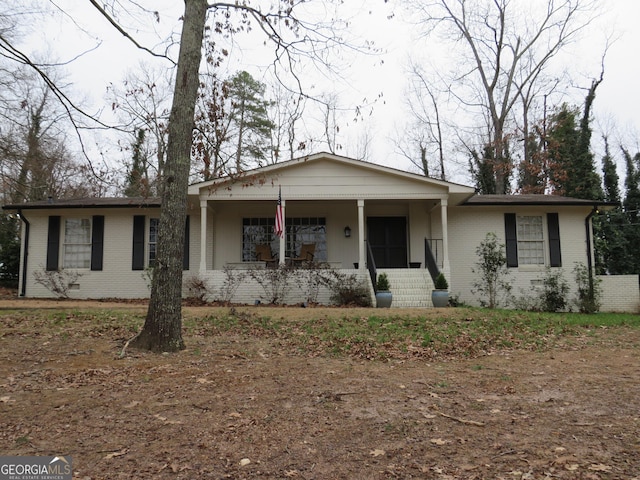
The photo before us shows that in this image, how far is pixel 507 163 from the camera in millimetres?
23625

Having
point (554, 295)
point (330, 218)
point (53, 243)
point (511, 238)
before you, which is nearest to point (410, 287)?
point (330, 218)

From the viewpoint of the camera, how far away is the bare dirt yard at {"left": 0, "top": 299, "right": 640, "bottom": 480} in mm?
2953

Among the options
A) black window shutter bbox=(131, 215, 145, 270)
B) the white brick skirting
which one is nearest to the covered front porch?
black window shutter bbox=(131, 215, 145, 270)

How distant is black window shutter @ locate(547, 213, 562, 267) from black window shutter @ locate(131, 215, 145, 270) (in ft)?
39.8

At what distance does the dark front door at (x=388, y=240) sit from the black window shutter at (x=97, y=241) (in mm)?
8101

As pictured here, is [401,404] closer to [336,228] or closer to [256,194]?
[256,194]

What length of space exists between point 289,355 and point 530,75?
23553mm

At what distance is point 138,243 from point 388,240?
762cm

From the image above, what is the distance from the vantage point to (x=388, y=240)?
14758mm

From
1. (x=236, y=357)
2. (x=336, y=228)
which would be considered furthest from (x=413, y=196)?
(x=236, y=357)

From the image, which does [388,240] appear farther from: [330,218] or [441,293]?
[441,293]

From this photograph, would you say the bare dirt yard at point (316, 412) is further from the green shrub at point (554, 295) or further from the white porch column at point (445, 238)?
the green shrub at point (554, 295)

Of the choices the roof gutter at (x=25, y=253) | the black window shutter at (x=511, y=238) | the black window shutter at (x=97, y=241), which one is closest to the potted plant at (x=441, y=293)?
the black window shutter at (x=511, y=238)

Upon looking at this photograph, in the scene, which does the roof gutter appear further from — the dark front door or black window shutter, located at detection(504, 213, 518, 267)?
black window shutter, located at detection(504, 213, 518, 267)
